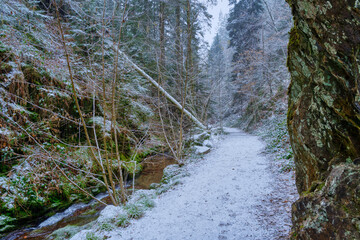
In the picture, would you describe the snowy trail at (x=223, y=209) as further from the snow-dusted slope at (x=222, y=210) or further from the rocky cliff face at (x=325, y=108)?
the rocky cliff face at (x=325, y=108)

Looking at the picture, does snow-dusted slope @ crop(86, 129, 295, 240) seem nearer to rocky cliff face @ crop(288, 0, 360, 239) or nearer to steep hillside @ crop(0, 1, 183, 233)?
rocky cliff face @ crop(288, 0, 360, 239)

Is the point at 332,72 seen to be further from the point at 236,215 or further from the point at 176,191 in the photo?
the point at 176,191

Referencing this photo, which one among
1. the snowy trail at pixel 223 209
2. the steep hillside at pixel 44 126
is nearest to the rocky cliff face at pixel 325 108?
the snowy trail at pixel 223 209

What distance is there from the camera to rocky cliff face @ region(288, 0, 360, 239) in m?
1.34

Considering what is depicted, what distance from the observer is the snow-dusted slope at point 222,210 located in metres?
2.64

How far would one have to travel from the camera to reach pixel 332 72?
61.2 inches

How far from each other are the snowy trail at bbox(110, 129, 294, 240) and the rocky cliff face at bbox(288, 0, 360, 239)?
1.03 meters

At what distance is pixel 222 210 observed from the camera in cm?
323

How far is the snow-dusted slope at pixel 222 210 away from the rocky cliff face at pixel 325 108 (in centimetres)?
104


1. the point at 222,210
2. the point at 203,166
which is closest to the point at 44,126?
the point at 222,210

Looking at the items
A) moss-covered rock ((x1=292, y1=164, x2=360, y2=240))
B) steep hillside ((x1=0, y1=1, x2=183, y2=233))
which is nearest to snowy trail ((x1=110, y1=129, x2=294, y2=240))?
moss-covered rock ((x1=292, y1=164, x2=360, y2=240))

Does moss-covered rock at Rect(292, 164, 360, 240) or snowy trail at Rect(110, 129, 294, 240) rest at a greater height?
moss-covered rock at Rect(292, 164, 360, 240)

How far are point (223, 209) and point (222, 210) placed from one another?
37 millimetres

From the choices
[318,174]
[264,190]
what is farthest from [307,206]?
[264,190]
